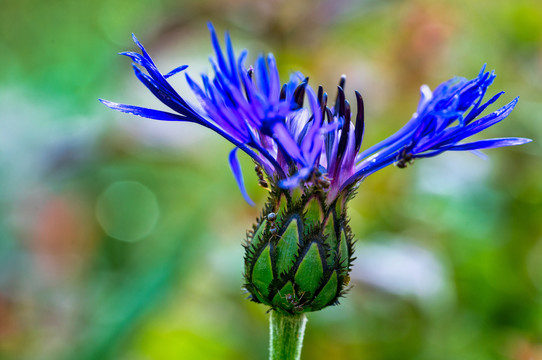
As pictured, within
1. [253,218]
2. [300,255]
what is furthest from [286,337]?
[253,218]

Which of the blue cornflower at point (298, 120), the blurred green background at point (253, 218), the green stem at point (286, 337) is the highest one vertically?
the blurred green background at point (253, 218)

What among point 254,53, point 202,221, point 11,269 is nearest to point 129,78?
point 254,53

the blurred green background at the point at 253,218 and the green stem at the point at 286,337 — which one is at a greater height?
the blurred green background at the point at 253,218

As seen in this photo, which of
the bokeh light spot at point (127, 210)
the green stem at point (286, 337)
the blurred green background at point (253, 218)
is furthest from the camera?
the bokeh light spot at point (127, 210)

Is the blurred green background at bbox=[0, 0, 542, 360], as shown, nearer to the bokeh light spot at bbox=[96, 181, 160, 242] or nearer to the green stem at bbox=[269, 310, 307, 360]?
the bokeh light spot at bbox=[96, 181, 160, 242]

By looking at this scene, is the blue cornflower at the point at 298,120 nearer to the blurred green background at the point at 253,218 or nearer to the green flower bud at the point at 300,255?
the green flower bud at the point at 300,255

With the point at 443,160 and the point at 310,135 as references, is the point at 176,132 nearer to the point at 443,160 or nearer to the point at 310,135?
the point at 443,160

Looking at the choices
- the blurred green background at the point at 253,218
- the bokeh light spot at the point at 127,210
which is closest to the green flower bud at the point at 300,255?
the blurred green background at the point at 253,218
